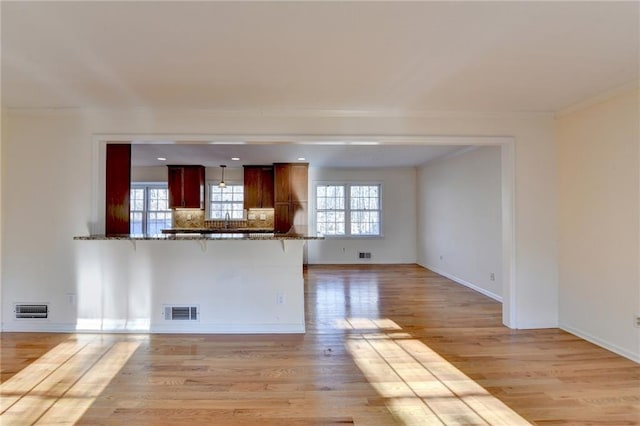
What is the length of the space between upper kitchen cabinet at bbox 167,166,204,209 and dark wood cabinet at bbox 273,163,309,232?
6.22 feet

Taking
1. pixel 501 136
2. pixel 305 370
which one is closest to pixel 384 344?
pixel 305 370

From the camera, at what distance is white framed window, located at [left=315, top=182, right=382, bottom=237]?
27.3 feet

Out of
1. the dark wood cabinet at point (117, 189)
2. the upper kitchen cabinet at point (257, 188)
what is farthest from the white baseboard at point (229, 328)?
the upper kitchen cabinet at point (257, 188)

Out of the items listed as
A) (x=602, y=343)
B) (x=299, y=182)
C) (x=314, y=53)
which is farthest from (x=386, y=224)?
(x=314, y=53)

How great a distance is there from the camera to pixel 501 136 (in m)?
3.78

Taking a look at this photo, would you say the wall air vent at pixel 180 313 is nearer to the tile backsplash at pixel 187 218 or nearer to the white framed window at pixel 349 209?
the tile backsplash at pixel 187 218

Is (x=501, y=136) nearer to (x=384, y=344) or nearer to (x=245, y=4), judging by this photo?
(x=384, y=344)

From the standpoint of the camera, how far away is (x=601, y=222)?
3230mm

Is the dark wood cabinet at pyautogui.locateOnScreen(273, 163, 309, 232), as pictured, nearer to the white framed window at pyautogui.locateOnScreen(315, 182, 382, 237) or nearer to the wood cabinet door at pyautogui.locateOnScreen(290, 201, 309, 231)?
the wood cabinet door at pyautogui.locateOnScreen(290, 201, 309, 231)

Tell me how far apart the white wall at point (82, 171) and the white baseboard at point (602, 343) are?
0.17 meters

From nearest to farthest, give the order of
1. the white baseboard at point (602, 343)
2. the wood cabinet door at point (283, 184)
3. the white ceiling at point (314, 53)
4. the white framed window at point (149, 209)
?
the white ceiling at point (314, 53)
the white baseboard at point (602, 343)
the wood cabinet door at point (283, 184)
the white framed window at point (149, 209)

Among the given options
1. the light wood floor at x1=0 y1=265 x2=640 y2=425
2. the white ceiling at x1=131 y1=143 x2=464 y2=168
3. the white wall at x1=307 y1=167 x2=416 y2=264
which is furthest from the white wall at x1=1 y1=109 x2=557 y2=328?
the white wall at x1=307 y1=167 x2=416 y2=264

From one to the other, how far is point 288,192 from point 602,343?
18.8 feet

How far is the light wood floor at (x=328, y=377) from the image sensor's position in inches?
84.3
